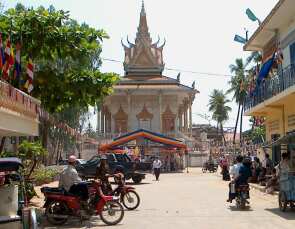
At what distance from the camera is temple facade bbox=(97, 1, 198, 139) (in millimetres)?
57375

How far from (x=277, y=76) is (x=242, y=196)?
7.96 m

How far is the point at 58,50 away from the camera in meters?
15.2

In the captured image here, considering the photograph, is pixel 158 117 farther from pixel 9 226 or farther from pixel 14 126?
pixel 9 226

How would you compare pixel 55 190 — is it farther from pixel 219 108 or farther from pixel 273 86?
pixel 219 108

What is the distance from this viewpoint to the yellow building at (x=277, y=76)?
20547mm

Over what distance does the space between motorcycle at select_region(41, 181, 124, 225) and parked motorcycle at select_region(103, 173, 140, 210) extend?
2.66 metres

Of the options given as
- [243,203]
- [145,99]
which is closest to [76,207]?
[243,203]

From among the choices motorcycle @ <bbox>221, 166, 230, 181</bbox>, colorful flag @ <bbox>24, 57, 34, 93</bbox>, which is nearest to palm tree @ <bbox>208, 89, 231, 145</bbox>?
motorcycle @ <bbox>221, 166, 230, 181</bbox>

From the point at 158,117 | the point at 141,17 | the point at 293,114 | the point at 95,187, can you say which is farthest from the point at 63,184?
the point at 141,17

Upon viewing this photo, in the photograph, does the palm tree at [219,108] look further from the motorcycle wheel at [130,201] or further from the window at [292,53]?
the motorcycle wheel at [130,201]

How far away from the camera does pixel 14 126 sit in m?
13.9

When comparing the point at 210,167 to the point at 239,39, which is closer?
the point at 239,39

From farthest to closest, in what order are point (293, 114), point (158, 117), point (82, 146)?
point (158, 117) → point (82, 146) → point (293, 114)

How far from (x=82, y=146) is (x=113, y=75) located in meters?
37.7
